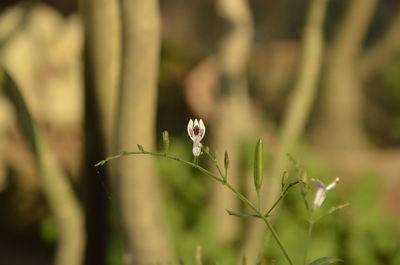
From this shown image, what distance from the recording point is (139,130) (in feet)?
7.14

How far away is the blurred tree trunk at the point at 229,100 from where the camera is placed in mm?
3141

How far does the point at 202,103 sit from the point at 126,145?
2505 millimetres

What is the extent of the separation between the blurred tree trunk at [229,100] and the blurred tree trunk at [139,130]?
92 cm

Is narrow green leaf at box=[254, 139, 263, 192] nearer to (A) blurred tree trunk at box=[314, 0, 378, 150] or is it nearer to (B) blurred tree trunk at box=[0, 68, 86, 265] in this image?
(B) blurred tree trunk at box=[0, 68, 86, 265]

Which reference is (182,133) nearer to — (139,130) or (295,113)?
(295,113)

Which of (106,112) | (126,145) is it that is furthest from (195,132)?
(106,112)

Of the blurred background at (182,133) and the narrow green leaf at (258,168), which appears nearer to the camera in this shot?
the narrow green leaf at (258,168)

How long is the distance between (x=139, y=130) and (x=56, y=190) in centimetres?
44

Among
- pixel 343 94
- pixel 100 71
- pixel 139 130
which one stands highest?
pixel 343 94

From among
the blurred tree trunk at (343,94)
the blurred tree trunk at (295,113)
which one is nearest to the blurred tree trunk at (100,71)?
the blurred tree trunk at (295,113)

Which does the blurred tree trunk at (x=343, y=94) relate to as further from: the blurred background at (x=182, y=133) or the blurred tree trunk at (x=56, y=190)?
the blurred tree trunk at (x=56, y=190)

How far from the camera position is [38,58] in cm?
500

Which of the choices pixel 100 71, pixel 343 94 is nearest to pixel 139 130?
pixel 100 71

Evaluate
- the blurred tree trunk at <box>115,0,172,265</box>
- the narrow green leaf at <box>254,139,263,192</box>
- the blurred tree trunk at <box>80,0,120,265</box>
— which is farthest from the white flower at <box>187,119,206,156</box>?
the blurred tree trunk at <box>80,0,120,265</box>
